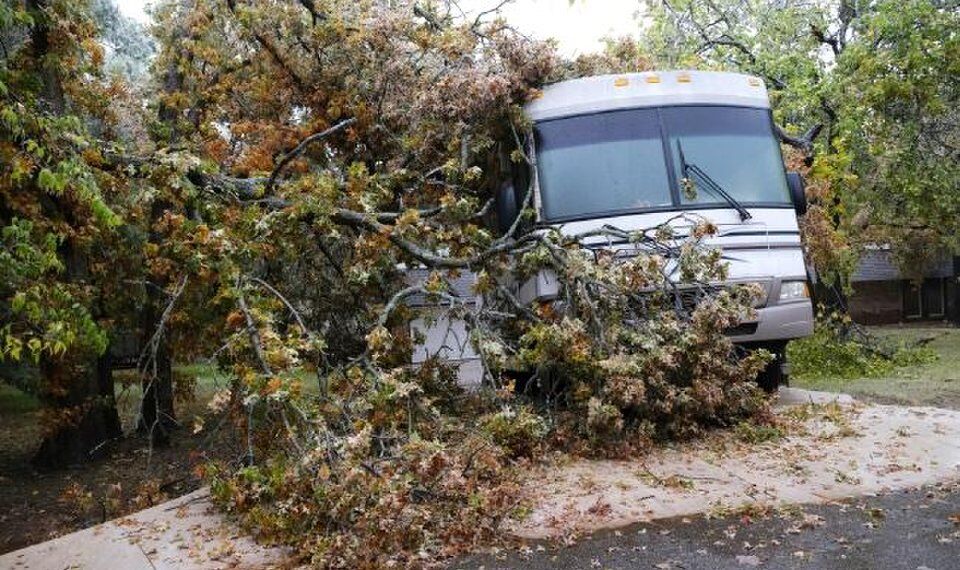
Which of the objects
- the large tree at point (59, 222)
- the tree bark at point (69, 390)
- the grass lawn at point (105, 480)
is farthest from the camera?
the tree bark at point (69, 390)

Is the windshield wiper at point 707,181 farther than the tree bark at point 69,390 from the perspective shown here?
No

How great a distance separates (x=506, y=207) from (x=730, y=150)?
85.1 inches

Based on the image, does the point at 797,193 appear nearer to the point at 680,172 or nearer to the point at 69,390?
the point at 680,172

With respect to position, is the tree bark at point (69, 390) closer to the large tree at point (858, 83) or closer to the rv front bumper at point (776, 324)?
the rv front bumper at point (776, 324)

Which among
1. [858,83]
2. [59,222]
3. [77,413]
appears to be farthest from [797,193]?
[77,413]

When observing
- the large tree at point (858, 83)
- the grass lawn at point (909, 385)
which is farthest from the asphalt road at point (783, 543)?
the large tree at point (858, 83)

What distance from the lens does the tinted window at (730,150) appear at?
303 inches

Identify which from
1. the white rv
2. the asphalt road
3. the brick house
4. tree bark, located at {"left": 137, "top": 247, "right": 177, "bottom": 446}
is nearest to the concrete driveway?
the asphalt road

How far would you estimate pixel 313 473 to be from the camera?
4605 millimetres

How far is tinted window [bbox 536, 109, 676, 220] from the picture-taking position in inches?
299

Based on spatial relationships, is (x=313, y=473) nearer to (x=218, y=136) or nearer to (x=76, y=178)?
(x=76, y=178)

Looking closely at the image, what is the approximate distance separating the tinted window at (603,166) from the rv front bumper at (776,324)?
1299 mm

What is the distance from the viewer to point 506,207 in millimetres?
8109

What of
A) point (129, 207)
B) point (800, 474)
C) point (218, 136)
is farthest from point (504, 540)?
point (218, 136)
